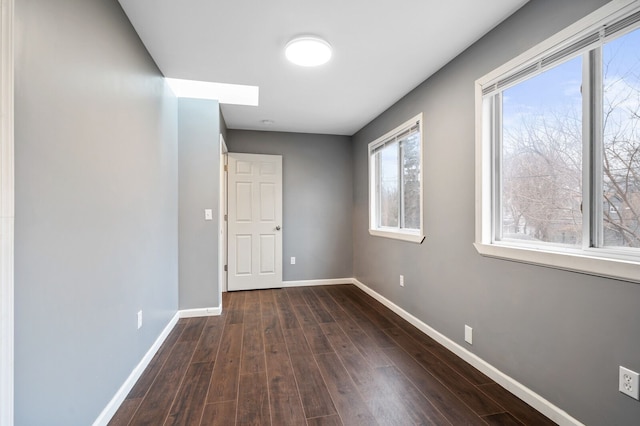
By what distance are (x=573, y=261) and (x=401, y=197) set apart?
1958mm

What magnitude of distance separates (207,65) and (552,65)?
2.44 metres

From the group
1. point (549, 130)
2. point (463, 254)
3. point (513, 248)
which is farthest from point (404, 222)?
point (549, 130)

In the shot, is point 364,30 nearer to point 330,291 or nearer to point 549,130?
point 549,130

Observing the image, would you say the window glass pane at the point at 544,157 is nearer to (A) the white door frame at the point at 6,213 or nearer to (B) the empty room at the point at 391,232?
(B) the empty room at the point at 391,232

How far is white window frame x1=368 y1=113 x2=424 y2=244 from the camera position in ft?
8.99

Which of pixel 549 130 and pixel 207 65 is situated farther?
pixel 207 65

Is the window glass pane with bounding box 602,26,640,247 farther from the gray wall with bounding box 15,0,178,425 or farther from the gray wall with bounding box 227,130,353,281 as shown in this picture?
the gray wall with bounding box 227,130,353,281

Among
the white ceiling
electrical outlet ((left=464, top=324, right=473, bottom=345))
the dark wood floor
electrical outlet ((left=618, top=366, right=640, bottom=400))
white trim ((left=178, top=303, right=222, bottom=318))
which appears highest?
the white ceiling

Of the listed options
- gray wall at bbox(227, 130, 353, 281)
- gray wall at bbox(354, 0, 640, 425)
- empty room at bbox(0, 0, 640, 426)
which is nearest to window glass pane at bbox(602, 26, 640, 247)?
empty room at bbox(0, 0, 640, 426)

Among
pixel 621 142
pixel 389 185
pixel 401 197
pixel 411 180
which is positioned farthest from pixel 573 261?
pixel 389 185

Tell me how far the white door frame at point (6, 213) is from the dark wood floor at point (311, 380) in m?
0.93

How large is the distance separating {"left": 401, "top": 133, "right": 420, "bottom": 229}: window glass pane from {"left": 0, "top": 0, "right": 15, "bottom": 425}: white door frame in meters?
2.83

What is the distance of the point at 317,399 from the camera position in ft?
5.67

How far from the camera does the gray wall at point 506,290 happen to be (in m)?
1.32
